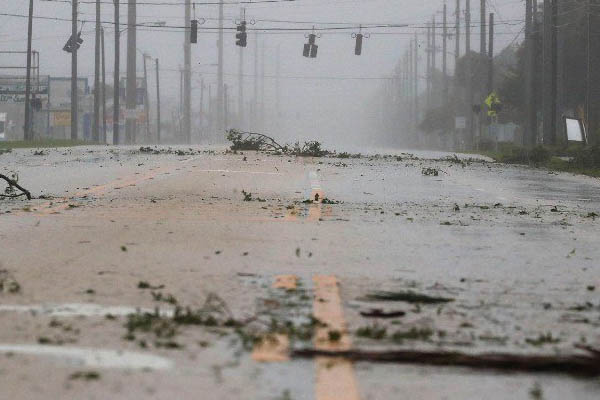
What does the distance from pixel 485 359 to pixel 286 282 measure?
264 cm

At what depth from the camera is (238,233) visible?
11.5 meters

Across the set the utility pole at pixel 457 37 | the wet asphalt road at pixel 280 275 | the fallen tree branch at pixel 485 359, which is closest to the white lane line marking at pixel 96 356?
the wet asphalt road at pixel 280 275

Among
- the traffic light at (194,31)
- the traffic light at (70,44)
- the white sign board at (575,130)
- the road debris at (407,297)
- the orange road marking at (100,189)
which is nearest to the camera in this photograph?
the road debris at (407,297)

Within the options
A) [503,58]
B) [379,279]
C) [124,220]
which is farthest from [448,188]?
[503,58]

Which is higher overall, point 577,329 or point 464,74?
point 464,74

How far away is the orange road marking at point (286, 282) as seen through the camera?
7.62m

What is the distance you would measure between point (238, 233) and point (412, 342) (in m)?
5.77

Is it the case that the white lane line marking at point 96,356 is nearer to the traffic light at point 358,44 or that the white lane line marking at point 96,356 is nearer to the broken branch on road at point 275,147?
the broken branch on road at point 275,147

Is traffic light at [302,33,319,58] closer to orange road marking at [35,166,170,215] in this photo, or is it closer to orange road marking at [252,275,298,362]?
orange road marking at [35,166,170,215]

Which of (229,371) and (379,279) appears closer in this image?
(229,371)

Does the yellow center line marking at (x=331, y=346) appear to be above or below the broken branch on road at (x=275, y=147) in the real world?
below

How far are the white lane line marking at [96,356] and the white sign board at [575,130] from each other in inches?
1651

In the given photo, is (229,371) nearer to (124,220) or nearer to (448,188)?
(124,220)

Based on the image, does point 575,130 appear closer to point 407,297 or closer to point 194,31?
point 194,31
